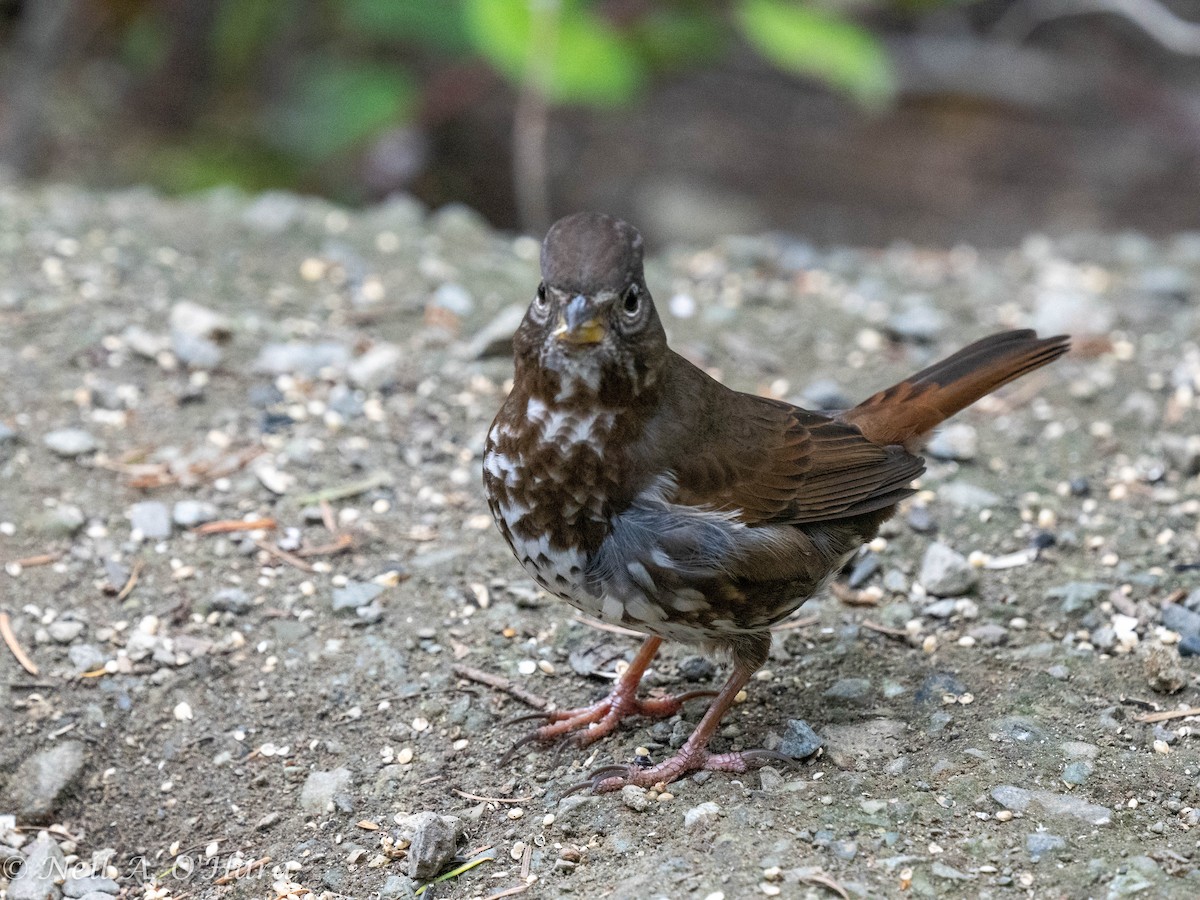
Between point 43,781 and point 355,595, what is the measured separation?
1047mm

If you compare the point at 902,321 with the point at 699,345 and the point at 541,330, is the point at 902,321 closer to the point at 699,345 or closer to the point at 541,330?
the point at 699,345

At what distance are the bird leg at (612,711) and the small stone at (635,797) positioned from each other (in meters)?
0.27

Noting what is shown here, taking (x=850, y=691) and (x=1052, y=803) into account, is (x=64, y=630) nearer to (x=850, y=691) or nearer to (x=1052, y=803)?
(x=850, y=691)

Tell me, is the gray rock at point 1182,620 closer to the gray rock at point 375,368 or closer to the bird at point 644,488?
the bird at point 644,488

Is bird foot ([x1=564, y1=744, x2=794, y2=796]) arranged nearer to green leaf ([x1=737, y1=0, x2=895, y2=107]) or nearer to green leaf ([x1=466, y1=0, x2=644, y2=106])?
green leaf ([x1=466, y1=0, x2=644, y2=106])

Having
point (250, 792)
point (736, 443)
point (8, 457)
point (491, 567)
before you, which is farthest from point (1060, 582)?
point (8, 457)

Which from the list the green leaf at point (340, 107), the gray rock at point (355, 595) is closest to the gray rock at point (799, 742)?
the gray rock at point (355, 595)

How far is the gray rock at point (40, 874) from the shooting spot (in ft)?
10.9

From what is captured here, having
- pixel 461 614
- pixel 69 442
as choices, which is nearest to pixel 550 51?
pixel 69 442

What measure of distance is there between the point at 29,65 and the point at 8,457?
3.80 metres

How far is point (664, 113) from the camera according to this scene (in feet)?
33.2

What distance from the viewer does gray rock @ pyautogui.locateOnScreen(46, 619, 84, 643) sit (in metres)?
4.00

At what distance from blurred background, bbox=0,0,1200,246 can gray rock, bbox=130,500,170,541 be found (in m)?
3.13

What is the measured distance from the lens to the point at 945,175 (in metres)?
9.70
